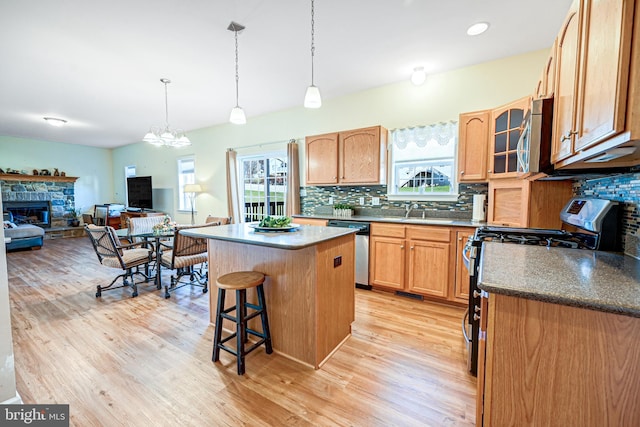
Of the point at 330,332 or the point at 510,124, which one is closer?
the point at 330,332

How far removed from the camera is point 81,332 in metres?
2.38

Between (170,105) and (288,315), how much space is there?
4337mm

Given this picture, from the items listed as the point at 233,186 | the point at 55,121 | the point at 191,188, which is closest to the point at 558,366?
the point at 233,186

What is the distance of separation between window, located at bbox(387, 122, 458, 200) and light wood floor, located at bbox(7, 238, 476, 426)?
148 centimetres

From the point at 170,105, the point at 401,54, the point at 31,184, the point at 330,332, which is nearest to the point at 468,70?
the point at 401,54

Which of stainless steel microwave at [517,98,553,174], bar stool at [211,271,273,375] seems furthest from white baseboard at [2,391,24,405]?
stainless steel microwave at [517,98,553,174]

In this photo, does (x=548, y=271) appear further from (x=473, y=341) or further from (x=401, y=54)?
(x=401, y=54)

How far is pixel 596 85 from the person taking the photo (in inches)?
43.0

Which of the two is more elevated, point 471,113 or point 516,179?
point 471,113

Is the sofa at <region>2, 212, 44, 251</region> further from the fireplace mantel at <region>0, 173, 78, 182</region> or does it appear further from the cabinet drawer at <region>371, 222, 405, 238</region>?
the cabinet drawer at <region>371, 222, 405, 238</region>

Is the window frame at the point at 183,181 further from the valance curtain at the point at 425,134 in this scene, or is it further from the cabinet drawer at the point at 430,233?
the cabinet drawer at the point at 430,233

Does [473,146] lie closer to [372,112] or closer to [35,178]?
[372,112]

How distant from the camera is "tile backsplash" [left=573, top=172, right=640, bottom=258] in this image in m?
1.38

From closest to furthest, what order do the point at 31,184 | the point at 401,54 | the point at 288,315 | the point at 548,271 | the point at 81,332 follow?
the point at 548,271 → the point at 288,315 → the point at 81,332 → the point at 401,54 → the point at 31,184
